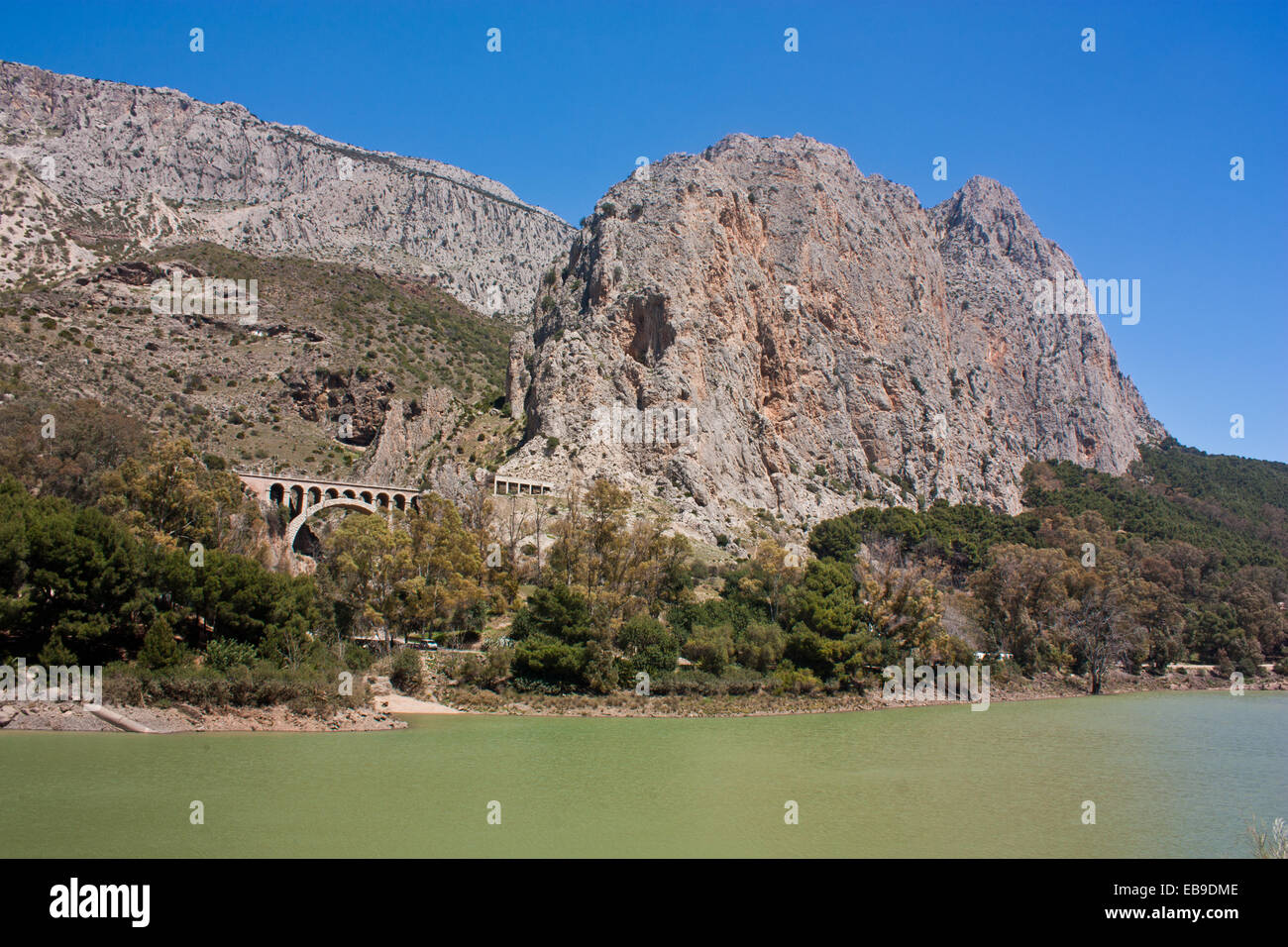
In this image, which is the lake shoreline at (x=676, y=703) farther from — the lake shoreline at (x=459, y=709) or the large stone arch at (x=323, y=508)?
the large stone arch at (x=323, y=508)

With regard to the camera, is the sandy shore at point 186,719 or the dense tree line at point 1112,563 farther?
the dense tree line at point 1112,563

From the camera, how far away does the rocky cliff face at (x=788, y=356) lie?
68.7 metres

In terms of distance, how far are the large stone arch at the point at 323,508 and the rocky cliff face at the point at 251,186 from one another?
6119 cm

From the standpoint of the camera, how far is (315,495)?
6059cm

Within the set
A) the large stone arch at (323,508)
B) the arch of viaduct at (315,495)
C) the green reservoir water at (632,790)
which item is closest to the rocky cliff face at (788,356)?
the arch of viaduct at (315,495)

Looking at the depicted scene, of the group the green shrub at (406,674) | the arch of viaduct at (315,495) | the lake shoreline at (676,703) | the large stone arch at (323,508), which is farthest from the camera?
the large stone arch at (323,508)

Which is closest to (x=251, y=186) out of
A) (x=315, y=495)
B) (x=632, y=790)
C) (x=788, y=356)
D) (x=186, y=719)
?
Result: (x=315, y=495)

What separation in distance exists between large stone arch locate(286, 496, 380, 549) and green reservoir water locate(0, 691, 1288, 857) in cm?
3205

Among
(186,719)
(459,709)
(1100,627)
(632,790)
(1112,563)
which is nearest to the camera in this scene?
(632,790)

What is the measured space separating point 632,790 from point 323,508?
1807 inches

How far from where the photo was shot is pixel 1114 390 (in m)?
133

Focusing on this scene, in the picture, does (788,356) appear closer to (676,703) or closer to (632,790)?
(676,703)

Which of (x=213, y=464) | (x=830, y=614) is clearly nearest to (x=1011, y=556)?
(x=830, y=614)
